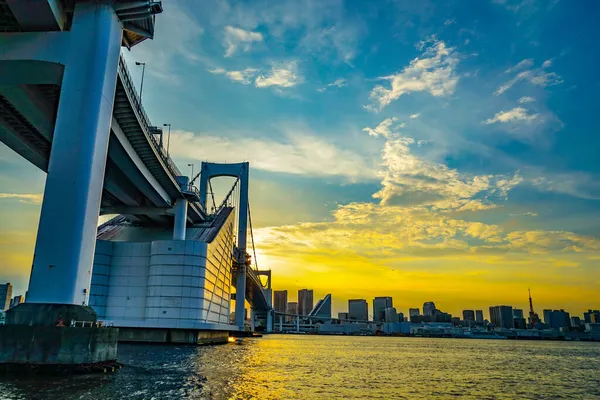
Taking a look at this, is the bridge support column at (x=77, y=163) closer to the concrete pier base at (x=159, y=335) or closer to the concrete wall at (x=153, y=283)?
the concrete wall at (x=153, y=283)

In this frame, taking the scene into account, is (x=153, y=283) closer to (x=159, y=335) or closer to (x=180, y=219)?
(x=159, y=335)

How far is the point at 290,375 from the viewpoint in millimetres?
29609

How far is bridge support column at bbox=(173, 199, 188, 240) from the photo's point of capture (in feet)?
189

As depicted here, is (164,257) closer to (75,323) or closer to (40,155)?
(40,155)

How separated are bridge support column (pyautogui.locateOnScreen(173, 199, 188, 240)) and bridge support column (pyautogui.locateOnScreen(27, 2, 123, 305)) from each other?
107 feet

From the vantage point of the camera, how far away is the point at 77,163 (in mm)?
23625

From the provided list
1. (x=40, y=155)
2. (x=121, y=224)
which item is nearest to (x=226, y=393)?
(x=40, y=155)

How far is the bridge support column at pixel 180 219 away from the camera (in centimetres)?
5762

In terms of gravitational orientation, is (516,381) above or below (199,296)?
below

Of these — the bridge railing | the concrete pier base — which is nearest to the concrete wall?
the concrete pier base

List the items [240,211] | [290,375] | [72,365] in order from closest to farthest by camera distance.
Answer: [72,365] → [290,375] → [240,211]

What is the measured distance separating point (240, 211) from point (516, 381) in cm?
6614

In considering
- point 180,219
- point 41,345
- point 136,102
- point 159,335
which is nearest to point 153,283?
point 159,335

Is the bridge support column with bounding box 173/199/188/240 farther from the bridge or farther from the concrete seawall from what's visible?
the concrete seawall
